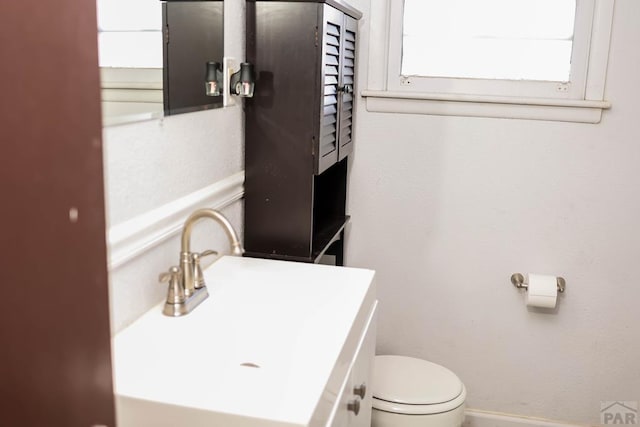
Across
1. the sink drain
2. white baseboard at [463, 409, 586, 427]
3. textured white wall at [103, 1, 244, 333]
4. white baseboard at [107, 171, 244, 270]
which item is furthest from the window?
white baseboard at [463, 409, 586, 427]

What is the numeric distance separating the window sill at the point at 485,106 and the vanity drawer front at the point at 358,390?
821mm

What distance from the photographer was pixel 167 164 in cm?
136

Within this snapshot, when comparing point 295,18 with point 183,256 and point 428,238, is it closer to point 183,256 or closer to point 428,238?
point 183,256

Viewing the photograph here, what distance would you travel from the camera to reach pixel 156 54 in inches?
51.3

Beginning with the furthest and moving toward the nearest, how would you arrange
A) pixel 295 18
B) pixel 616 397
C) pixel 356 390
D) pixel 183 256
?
pixel 616 397 → pixel 295 18 → pixel 356 390 → pixel 183 256

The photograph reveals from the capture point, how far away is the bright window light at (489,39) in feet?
6.85

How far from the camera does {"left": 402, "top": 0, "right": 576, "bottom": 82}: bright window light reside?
2.09 m

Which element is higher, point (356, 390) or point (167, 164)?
point (167, 164)

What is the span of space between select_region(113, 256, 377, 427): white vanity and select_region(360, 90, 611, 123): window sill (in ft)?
2.58

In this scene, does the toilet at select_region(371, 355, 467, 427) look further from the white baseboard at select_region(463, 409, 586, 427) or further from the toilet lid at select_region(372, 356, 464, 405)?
the white baseboard at select_region(463, 409, 586, 427)

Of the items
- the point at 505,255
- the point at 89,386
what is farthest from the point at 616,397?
the point at 89,386

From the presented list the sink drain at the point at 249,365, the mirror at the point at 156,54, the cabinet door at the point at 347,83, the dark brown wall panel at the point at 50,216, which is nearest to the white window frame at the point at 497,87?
the cabinet door at the point at 347,83

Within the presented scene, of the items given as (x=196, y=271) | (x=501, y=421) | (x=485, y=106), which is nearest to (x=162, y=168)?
(x=196, y=271)

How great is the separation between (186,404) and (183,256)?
40 centimetres
